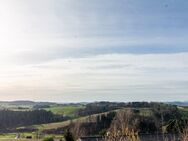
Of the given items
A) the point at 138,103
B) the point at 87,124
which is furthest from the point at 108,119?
the point at 138,103

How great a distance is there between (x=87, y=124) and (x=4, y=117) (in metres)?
51.5

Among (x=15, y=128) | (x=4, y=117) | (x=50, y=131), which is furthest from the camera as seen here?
(x=4, y=117)

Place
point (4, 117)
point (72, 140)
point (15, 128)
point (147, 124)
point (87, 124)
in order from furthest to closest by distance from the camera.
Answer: point (4, 117) → point (15, 128) → point (87, 124) → point (147, 124) → point (72, 140)

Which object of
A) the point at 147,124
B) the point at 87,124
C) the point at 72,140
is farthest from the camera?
the point at 87,124

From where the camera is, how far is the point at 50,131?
10544 centimetres

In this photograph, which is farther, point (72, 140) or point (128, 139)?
point (72, 140)

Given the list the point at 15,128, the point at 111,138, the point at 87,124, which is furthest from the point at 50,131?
the point at 111,138

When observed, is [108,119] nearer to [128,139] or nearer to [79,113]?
[79,113]

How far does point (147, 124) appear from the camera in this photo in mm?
73812

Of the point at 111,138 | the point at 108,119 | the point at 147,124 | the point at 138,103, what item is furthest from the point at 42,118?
the point at 111,138

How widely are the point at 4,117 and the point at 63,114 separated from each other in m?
19.7

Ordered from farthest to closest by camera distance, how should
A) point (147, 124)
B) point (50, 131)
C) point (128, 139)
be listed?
point (50, 131) → point (147, 124) → point (128, 139)

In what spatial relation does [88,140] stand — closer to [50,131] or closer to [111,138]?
[111,138]

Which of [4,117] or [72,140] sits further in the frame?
[4,117]
